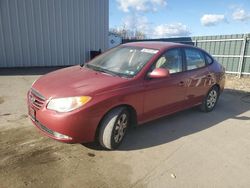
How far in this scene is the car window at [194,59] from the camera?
4980 millimetres

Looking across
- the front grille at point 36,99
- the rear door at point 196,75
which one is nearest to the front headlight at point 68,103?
the front grille at point 36,99

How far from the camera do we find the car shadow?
157 inches

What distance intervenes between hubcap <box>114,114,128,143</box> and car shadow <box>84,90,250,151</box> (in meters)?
0.19

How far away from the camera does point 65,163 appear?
3217 millimetres

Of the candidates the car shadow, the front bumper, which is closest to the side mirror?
the car shadow

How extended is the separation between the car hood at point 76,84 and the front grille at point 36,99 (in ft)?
0.17

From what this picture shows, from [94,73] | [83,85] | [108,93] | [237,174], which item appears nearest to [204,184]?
[237,174]

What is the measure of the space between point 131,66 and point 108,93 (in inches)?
36.2

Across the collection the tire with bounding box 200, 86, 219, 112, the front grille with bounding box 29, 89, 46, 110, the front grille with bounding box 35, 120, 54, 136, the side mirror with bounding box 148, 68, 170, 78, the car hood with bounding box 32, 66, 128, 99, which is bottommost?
the tire with bounding box 200, 86, 219, 112

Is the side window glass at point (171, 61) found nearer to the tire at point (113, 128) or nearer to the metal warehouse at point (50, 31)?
the tire at point (113, 128)

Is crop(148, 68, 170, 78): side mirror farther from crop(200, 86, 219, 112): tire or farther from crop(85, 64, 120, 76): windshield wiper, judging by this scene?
crop(200, 86, 219, 112): tire

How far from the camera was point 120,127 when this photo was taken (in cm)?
366

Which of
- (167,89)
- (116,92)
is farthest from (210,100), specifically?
(116,92)

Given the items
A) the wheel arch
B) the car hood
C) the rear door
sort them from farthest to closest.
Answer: the rear door → the wheel arch → the car hood
